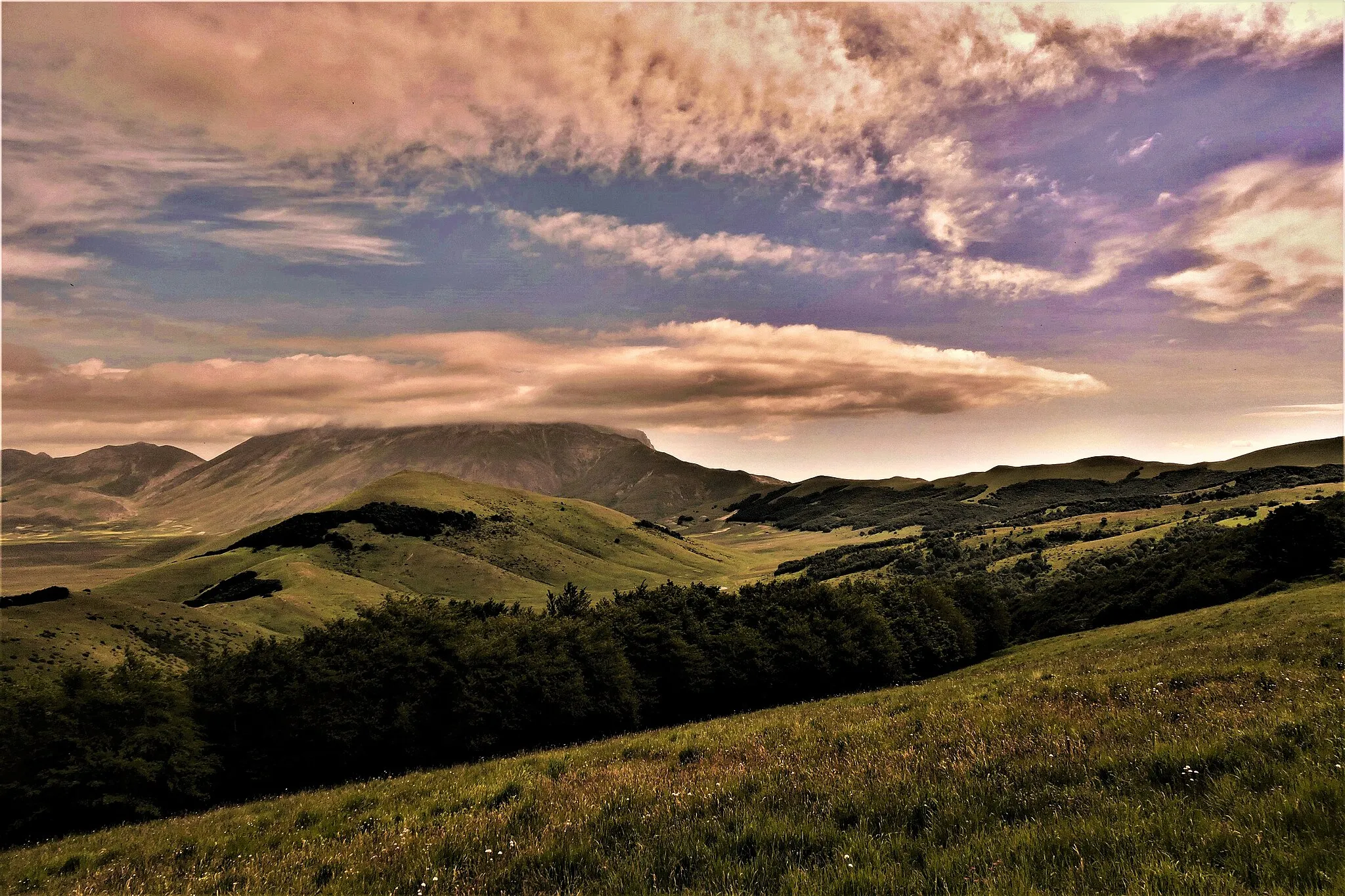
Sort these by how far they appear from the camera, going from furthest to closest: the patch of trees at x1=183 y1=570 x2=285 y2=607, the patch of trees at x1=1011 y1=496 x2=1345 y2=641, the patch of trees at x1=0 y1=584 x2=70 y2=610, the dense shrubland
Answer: the patch of trees at x1=183 y1=570 x2=285 y2=607 → the patch of trees at x1=0 y1=584 x2=70 y2=610 → the patch of trees at x1=1011 y1=496 x2=1345 y2=641 → the dense shrubland

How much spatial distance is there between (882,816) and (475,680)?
56.4 m

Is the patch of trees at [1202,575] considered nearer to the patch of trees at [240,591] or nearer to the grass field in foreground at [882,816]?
the grass field in foreground at [882,816]

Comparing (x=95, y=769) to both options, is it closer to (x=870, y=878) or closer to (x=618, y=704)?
(x=618, y=704)

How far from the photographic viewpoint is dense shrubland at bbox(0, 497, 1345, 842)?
3966cm

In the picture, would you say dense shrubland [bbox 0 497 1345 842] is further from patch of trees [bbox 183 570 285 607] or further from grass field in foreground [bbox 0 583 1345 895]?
patch of trees [bbox 183 570 285 607]

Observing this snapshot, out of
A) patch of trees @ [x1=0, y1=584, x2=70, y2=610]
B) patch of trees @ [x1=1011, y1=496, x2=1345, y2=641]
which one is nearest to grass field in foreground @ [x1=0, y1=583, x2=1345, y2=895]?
patch of trees @ [x1=1011, y1=496, x2=1345, y2=641]

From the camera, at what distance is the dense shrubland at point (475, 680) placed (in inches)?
1561

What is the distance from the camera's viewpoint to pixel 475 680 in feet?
188

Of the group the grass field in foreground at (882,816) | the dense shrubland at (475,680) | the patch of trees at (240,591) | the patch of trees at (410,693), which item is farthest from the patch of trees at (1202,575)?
the patch of trees at (240,591)

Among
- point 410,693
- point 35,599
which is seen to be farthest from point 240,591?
point 410,693

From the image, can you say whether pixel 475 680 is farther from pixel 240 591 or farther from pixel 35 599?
pixel 240 591

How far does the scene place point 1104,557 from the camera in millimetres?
146500

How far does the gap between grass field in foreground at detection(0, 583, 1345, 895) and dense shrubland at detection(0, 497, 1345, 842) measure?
112 feet

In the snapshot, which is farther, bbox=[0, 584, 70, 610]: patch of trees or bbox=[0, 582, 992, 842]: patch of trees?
bbox=[0, 584, 70, 610]: patch of trees
